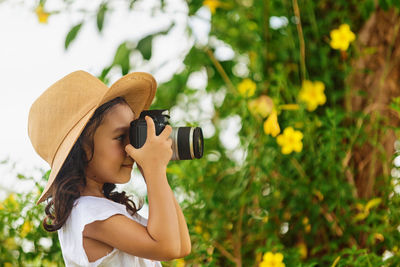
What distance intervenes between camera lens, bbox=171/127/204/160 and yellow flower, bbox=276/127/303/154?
2.09ft

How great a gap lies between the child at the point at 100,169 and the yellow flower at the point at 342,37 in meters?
0.87

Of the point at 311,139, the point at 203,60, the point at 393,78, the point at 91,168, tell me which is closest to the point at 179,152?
the point at 91,168

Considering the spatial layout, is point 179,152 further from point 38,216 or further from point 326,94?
point 326,94

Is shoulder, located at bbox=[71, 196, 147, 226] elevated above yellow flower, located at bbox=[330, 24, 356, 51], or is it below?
above

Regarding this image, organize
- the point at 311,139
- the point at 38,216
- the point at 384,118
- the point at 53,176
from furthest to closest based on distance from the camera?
1. the point at 384,118
2. the point at 311,139
3. the point at 38,216
4. the point at 53,176

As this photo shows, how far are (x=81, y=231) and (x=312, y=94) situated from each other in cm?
105

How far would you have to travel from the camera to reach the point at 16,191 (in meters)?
1.53

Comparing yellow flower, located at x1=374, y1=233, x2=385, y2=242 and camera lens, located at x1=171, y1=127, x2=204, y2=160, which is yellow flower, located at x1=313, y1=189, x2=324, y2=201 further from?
camera lens, located at x1=171, y1=127, x2=204, y2=160

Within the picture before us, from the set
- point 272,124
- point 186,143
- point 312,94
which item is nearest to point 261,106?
point 272,124

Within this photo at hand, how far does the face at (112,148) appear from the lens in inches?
36.6

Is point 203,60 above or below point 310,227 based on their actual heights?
above

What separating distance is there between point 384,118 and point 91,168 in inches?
→ 42.6

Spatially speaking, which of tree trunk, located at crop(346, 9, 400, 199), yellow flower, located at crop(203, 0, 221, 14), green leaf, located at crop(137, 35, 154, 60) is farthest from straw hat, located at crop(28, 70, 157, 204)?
tree trunk, located at crop(346, 9, 400, 199)

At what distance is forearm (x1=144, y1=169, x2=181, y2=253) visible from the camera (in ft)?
A: 2.83
